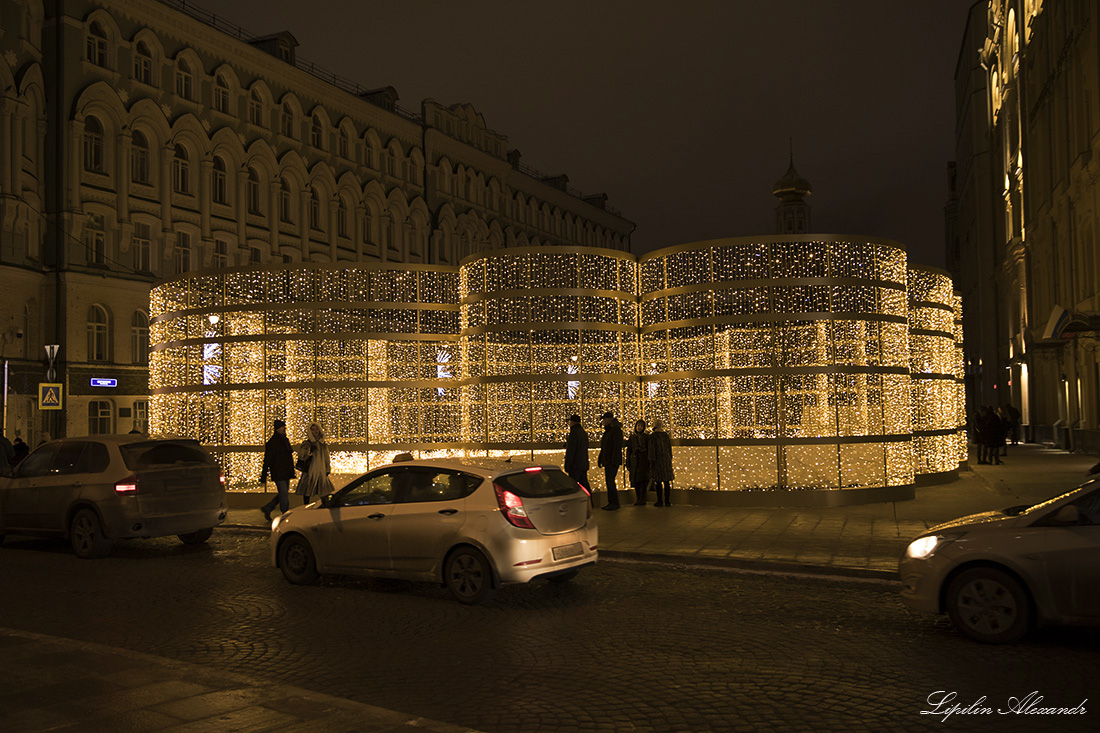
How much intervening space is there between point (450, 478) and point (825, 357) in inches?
399

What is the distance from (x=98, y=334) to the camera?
39500 mm

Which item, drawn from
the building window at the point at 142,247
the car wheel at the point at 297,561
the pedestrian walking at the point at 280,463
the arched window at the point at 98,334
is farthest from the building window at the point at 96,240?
the car wheel at the point at 297,561

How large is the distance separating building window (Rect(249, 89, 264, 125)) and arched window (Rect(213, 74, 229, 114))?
4.63 ft

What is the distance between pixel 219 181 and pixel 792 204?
1398 inches

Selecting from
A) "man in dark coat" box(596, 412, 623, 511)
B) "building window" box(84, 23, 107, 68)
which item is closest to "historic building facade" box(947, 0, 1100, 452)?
"man in dark coat" box(596, 412, 623, 511)

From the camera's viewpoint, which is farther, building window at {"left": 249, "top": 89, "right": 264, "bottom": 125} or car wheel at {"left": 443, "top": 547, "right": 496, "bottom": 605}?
building window at {"left": 249, "top": 89, "right": 264, "bottom": 125}

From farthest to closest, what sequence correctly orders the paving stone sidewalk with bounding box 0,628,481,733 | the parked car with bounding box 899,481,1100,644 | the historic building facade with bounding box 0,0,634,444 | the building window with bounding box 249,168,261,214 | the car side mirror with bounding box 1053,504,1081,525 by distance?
1. the building window with bounding box 249,168,261,214
2. the historic building facade with bounding box 0,0,634,444
3. the car side mirror with bounding box 1053,504,1081,525
4. the parked car with bounding box 899,481,1100,644
5. the paving stone sidewalk with bounding box 0,628,481,733

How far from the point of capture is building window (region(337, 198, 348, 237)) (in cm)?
5320

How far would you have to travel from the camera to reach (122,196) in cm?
4025

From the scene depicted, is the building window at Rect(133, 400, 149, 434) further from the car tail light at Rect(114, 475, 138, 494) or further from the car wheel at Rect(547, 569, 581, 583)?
the car wheel at Rect(547, 569, 581, 583)

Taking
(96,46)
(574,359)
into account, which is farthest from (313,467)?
(96,46)

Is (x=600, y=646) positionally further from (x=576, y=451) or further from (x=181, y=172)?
(x=181, y=172)

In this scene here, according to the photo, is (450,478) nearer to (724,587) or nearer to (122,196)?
(724,587)

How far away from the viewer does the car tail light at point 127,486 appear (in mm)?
13570
